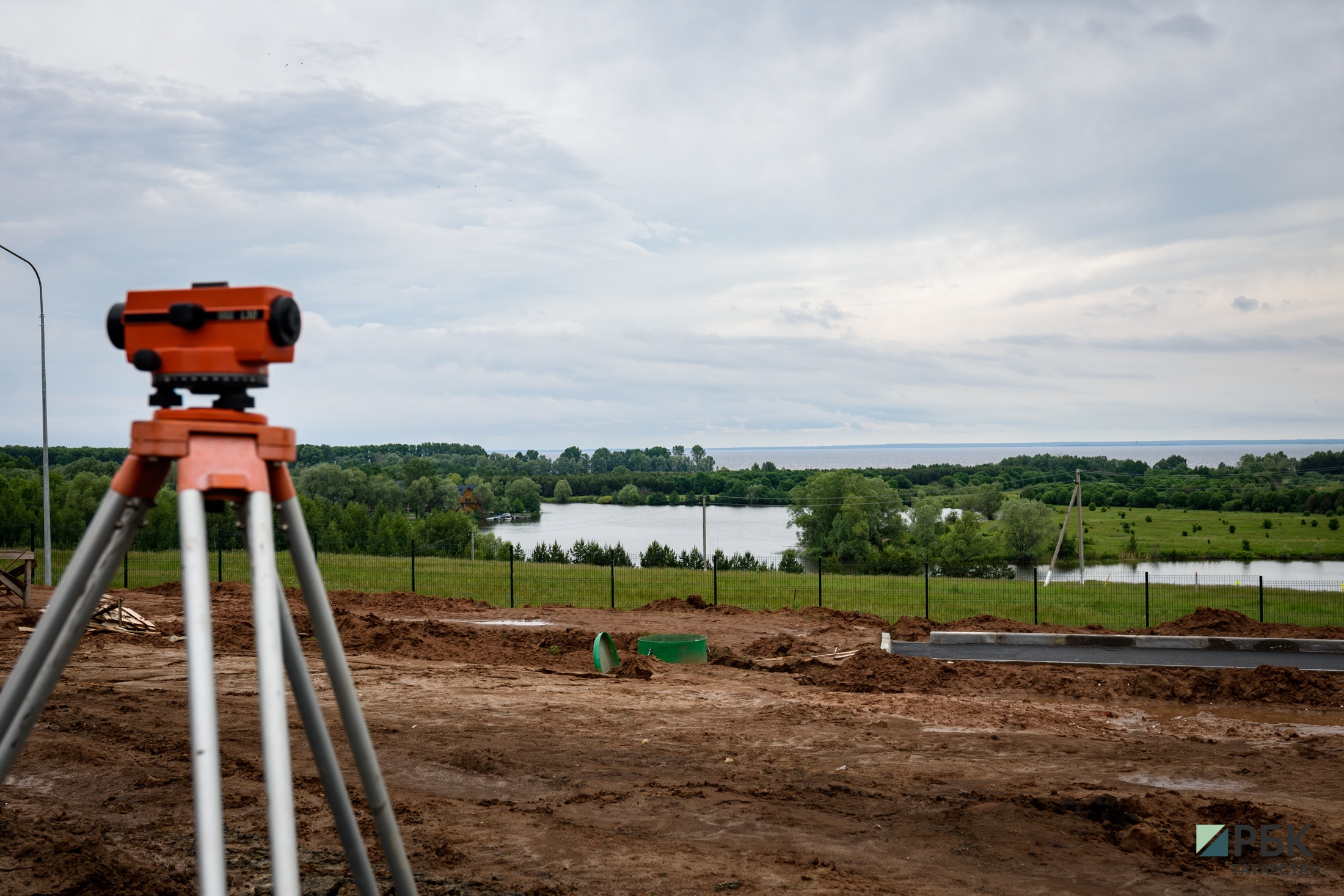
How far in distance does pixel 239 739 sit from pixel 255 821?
9.12 ft

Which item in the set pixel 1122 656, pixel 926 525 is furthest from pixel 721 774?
pixel 926 525

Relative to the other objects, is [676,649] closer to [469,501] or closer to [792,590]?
[792,590]

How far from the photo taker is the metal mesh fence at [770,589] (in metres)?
27.4

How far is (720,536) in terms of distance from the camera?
3051 inches

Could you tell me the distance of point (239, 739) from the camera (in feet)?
30.9

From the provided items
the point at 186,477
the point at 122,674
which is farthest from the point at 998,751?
the point at 122,674

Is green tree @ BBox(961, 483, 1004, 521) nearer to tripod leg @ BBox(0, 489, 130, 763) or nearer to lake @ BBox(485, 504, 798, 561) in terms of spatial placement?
lake @ BBox(485, 504, 798, 561)

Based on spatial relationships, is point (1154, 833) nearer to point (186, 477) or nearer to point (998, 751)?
point (998, 751)

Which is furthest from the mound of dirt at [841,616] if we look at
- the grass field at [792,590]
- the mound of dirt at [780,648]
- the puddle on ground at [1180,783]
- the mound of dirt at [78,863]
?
the mound of dirt at [78,863]

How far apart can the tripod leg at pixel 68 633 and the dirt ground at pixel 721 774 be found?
3719 millimetres

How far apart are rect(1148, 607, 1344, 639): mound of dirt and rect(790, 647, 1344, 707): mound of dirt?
4739mm

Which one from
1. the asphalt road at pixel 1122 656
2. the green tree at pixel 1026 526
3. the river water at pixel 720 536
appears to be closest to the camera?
the asphalt road at pixel 1122 656

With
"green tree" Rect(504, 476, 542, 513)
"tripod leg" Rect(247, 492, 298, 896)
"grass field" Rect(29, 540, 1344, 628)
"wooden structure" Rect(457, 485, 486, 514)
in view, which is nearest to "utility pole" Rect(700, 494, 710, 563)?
"grass field" Rect(29, 540, 1344, 628)

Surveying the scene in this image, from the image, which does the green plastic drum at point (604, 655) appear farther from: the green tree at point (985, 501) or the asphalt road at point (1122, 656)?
the green tree at point (985, 501)
